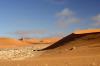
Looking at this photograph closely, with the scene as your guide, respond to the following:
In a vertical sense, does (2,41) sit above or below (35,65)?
above

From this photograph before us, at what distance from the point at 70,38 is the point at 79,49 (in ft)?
34.3

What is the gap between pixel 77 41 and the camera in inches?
1261

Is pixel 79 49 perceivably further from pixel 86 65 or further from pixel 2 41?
pixel 2 41

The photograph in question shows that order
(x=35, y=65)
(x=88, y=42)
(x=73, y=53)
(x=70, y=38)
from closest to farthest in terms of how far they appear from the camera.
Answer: (x=35, y=65)
(x=73, y=53)
(x=88, y=42)
(x=70, y=38)

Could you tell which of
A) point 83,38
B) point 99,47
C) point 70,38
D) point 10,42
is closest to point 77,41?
point 83,38

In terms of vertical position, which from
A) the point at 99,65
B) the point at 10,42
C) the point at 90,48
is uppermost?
the point at 10,42

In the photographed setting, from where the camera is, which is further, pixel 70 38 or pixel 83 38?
pixel 70 38

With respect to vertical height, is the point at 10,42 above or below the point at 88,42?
above

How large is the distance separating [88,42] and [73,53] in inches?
214

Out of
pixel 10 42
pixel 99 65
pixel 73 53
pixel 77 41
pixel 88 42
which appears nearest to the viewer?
pixel 99 65

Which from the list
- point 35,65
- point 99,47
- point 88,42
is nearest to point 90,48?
point 99,47

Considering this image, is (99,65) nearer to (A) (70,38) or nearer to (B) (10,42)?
(A) (70,38)

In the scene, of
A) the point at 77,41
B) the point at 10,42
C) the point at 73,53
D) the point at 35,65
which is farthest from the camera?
the point at 10,42

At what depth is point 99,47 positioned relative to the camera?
82.2ft
